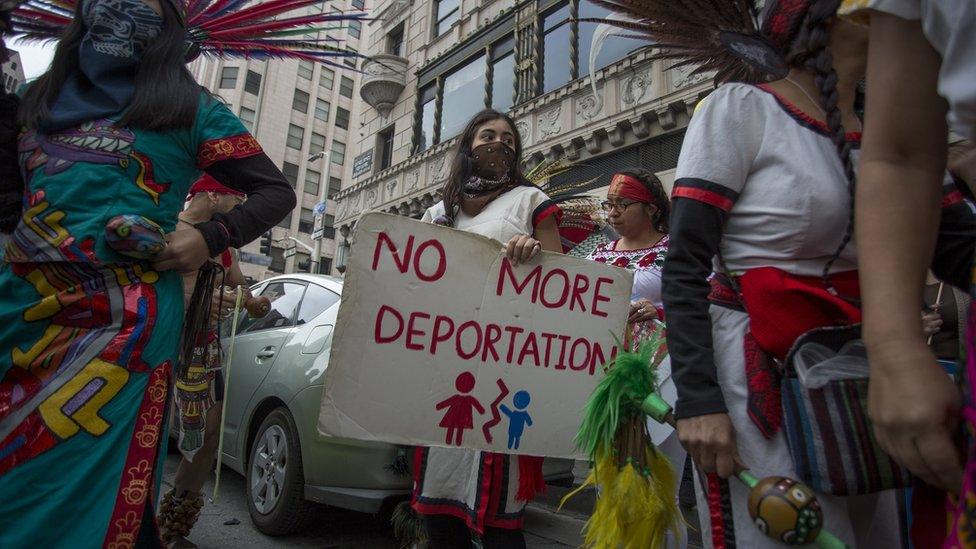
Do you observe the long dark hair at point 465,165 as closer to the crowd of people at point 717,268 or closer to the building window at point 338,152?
the crowd of people at point 717,268

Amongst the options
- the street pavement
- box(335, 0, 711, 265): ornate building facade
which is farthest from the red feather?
box(335, 0, 711, 265): ornate building facade

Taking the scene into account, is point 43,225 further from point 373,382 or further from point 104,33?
point 373,382

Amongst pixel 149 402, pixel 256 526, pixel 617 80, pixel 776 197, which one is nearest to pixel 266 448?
pixel 256 526

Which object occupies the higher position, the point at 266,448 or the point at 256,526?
the point at 266,448

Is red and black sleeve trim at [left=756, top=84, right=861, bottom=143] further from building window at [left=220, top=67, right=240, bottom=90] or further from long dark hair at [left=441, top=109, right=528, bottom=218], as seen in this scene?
building window at [left=220, top=67, right=240, bottom=90]

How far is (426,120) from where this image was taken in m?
16.8

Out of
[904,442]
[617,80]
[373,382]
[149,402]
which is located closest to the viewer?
[904,442]

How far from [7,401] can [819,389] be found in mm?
1811

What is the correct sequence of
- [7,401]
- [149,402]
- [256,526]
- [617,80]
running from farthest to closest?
1. [617,80]
2. [256,526]
3. [149,402]
4. [7,401]

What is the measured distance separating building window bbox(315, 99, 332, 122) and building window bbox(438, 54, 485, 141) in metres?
26.7

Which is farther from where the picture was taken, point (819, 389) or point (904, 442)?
point (819, 389)

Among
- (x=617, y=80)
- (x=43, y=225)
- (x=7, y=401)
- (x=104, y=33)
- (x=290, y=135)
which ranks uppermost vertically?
(x=290, y=135)

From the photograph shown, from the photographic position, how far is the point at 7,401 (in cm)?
136

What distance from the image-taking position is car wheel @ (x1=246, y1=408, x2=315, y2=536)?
3.09m
